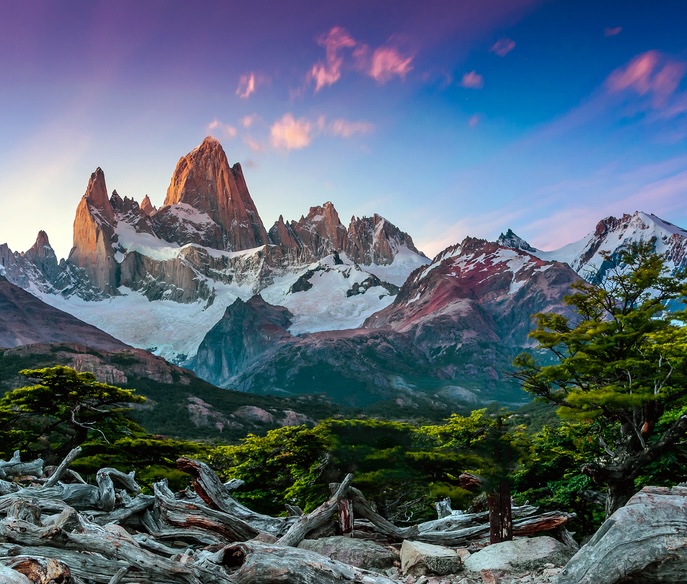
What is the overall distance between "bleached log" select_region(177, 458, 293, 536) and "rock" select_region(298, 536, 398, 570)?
226 centimetres

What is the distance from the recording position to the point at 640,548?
639cm

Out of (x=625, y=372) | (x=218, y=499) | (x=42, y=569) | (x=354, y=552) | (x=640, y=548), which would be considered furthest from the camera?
(x=625, y=372)

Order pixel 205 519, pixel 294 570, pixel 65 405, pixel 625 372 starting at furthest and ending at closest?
pixel 65 405, pixel 625 372, pixel 205 519, pixel 294 570

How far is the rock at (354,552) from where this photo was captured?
9977 millimetres

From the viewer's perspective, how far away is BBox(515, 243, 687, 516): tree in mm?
12242

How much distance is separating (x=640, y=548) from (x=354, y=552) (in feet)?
17.5

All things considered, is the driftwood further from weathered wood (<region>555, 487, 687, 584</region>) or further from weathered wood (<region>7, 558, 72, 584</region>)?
weathered wood (<region>555, 487, 687, 584</region>)

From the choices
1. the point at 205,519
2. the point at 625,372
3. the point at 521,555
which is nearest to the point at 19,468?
the point at 205,519

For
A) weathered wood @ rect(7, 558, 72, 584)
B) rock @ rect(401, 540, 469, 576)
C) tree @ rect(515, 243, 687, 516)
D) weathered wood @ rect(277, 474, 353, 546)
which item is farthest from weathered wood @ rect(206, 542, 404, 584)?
tree @ rect(515, 243, 687, 516)

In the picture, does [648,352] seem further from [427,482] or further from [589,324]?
[427,482]

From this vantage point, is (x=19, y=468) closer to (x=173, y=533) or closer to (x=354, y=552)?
(x=173, y=533)

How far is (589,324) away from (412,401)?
156m

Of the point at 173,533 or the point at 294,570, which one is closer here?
the point at 294,570

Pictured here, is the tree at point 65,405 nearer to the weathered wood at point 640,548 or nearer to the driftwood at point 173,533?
the driftwood at point 173,533
